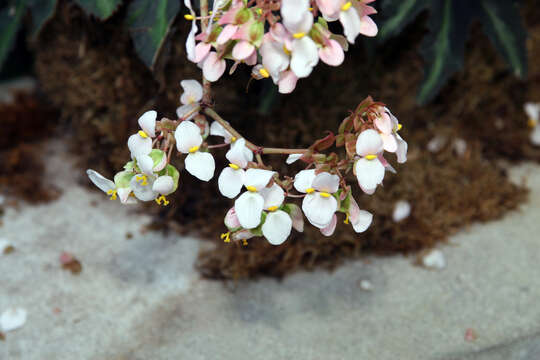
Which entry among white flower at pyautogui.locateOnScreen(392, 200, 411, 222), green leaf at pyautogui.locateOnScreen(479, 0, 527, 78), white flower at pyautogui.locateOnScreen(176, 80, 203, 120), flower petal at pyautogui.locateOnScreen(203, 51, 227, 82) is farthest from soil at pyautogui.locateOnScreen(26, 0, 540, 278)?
flower petal at pyautogui.locateOnScreen(203, 51, 227, 82)

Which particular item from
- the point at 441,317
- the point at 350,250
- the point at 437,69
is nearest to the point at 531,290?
the point at 441,317

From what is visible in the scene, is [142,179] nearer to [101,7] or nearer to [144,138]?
Result: [144,138]

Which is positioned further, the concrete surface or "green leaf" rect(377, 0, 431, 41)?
"green leaf" rect(377, 0, 431, 41)

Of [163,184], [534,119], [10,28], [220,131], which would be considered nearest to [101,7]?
[10,28]

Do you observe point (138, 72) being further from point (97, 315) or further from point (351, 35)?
point (351, 35)

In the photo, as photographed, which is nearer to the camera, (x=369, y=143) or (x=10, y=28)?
(x=369, y=143)

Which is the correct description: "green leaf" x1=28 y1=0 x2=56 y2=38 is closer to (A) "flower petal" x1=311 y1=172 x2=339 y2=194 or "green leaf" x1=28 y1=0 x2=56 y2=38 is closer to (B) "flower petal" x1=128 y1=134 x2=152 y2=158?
(B) "flower petal" x1=128 y1=134 x2=152 y2=158
